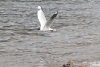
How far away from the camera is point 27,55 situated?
12453 mm

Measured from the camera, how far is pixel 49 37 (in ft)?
53.8

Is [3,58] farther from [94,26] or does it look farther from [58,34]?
[94,26]

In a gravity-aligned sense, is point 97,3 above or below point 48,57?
above

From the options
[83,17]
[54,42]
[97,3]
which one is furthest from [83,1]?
[54,42]

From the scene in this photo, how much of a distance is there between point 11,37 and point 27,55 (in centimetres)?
402

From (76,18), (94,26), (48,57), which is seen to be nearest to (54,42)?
(48,57)

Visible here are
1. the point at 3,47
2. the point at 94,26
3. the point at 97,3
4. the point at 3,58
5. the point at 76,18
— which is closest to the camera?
the point at 3,58

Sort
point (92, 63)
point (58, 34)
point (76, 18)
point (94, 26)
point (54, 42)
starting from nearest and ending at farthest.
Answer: point (92, 63) → point (54, 42) → point (58, 34) → point (94, 26) → point (76, 18)

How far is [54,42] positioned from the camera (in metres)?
15.1

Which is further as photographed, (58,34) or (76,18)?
(76,18)

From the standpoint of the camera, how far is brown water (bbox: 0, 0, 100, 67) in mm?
11906

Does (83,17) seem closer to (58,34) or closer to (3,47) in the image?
(58,34)

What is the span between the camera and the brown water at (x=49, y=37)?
39.1ft

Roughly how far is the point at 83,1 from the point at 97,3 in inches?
97.5
